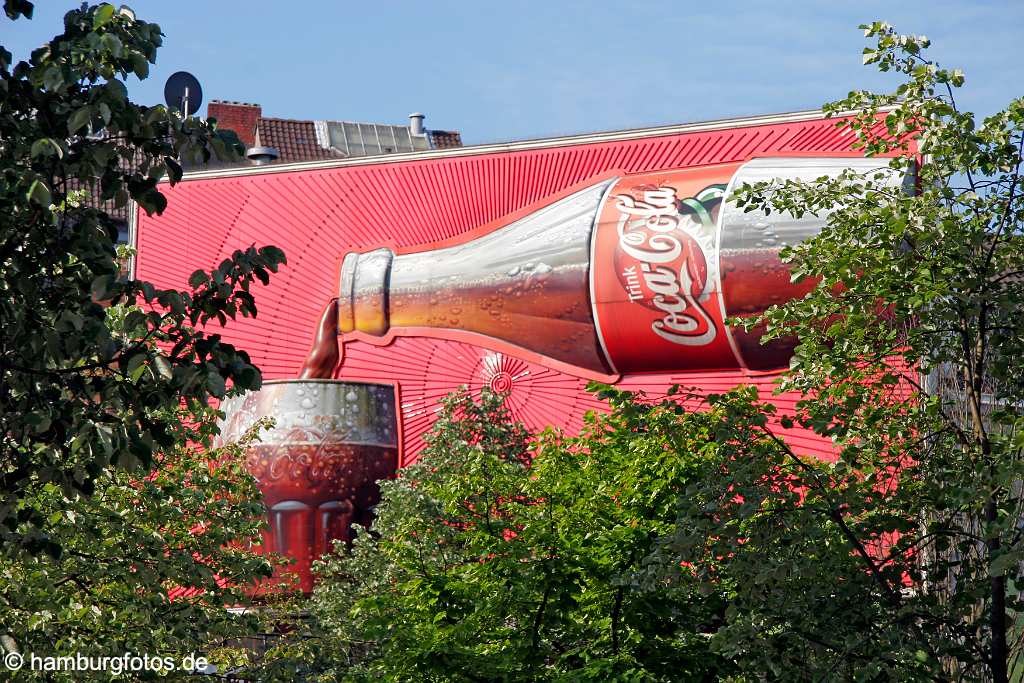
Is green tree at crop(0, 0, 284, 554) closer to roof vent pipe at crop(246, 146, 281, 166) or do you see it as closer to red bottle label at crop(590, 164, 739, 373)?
red bottle label at crop(590, 164, 739, 373)

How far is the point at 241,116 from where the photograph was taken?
4878 cm

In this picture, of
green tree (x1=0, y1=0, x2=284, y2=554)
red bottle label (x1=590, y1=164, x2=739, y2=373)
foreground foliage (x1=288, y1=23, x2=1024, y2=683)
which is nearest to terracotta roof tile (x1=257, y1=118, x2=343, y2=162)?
red bottle label (x1=590, y1=164, x2=739, y2=373)

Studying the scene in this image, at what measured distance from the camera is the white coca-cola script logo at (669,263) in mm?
24000

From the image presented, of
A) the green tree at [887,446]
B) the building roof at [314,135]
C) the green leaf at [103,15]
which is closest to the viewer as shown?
the green leaf at [103,15]

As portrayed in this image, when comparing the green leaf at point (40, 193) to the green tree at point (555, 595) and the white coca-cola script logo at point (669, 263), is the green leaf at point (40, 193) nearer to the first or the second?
the green tree at point (555, 595)

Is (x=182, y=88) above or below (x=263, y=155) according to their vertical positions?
above

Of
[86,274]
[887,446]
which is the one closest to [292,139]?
[887,446]

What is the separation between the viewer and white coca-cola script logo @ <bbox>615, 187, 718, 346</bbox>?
78.7 ft

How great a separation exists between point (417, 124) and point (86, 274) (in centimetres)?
4080

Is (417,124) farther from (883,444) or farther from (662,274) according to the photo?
(883,444)

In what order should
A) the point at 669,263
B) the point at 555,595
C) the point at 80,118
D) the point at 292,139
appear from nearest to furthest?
the point at 80,118 → the point at 555,595 → the point at 669,263 → the point at 292,139

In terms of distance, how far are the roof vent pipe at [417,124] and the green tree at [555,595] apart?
31.5 metres

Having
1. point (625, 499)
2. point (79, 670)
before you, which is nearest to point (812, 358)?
point (625, 499)

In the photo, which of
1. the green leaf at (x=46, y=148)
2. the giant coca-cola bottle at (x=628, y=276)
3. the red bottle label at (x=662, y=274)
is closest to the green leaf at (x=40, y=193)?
the green leaf at (x=46, y=148)
